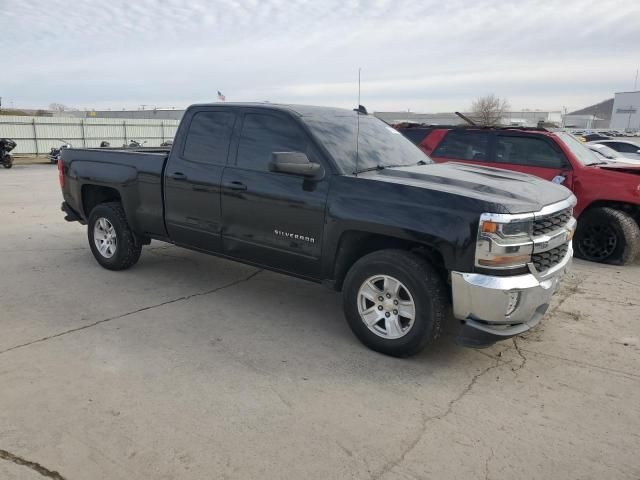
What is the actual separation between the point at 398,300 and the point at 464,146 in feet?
16.5

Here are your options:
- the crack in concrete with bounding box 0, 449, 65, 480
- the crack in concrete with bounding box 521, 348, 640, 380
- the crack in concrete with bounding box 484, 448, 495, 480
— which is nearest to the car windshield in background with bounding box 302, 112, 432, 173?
the crack in concrete with bounding box 521, 348, 640, 380

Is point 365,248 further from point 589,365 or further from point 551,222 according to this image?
point 589,365

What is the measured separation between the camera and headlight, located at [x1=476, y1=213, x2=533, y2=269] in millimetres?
3445

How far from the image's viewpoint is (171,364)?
12.6 ft

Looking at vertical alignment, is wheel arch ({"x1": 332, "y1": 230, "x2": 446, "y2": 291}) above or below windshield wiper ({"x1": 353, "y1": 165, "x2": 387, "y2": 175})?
below

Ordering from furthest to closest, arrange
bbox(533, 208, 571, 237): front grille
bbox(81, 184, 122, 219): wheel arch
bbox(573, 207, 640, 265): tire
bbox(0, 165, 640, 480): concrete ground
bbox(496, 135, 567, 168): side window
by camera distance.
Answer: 1. bbox(496, 135, 567, 168): side window
2. bbox(573, 207, 640, 265): tire
3. bbox(81, 184, 122, 219): wheel arch
4. bbox(533, 208, 571, 237): front grille
5. bbox(0, 165, 640, 480): concrete ground

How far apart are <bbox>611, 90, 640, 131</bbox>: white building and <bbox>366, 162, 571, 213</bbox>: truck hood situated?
11293 cm

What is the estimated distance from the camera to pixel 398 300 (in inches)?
154

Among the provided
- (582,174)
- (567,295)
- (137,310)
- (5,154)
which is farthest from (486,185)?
(5,154)

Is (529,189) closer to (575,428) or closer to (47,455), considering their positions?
(575,428)

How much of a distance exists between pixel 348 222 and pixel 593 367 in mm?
2154

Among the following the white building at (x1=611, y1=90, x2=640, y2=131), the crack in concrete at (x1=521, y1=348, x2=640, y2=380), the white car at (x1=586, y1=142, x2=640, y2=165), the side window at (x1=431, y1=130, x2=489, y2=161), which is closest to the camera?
the crack in concrete at (x1=521, y1=348, x2=640, y2=380)

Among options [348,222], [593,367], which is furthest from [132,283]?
[593,367]

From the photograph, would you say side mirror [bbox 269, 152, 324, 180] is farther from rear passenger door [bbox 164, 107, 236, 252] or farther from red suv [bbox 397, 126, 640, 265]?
red suv [bbox 397, 126, 640, 265]
